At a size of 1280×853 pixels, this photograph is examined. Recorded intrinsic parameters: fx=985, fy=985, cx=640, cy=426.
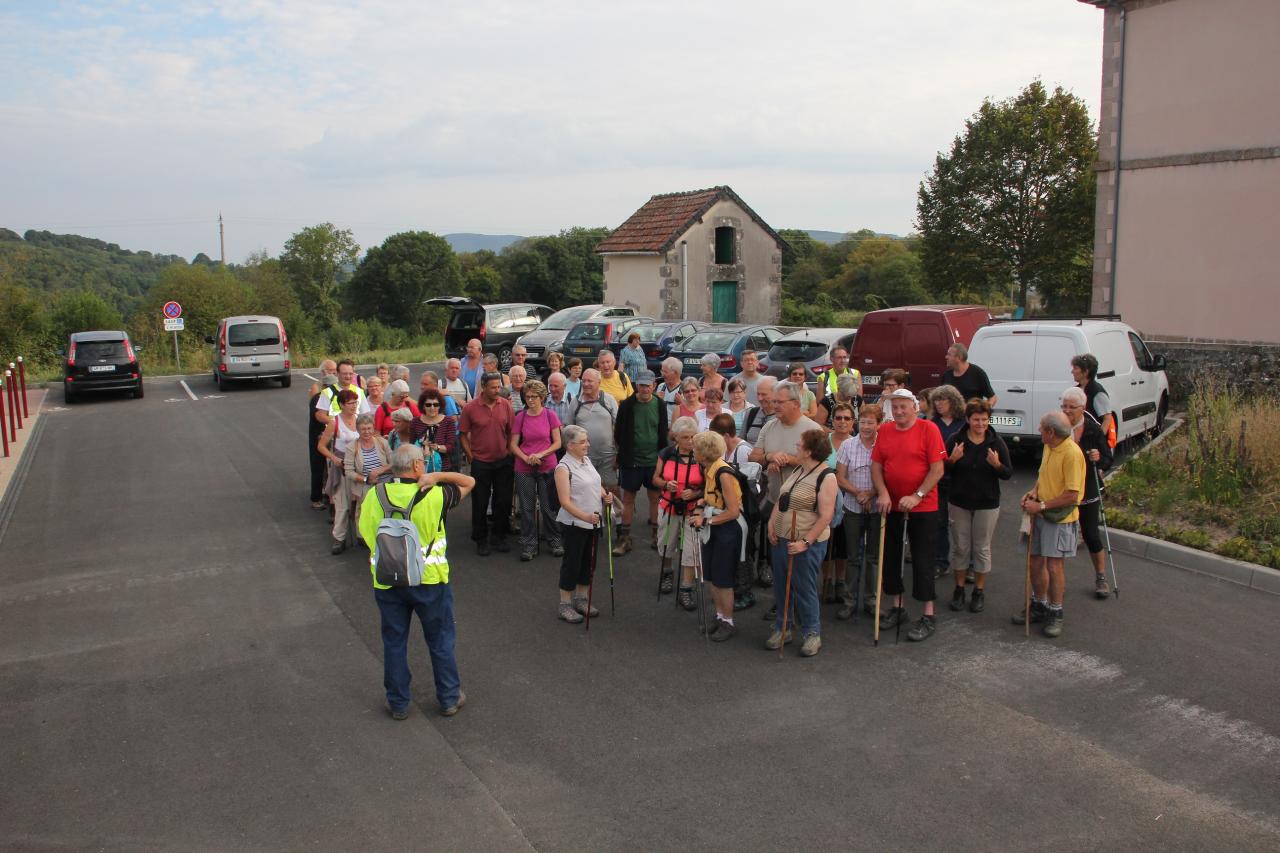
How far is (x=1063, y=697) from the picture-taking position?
621cm

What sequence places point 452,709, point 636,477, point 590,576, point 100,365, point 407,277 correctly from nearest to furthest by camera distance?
point 452,709 → point 590,576 → point 636,477 → point 100,365 → point 407,277

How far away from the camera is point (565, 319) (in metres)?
25.8

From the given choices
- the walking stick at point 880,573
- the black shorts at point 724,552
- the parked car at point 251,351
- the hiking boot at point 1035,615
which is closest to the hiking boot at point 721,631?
the black shorts at point 724,552

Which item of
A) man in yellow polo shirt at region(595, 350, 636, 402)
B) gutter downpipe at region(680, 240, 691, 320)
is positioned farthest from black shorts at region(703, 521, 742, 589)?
gutter downpipe at region(680, 240, 691, 320)

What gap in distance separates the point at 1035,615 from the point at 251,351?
2078 cm

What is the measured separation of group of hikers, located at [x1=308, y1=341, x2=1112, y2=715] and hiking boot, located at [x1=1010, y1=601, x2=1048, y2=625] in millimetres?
11

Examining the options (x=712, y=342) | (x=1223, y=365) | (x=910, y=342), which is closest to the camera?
(x=910, y=342)

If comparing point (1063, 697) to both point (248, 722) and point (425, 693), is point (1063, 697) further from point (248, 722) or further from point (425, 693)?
point (248, 722)

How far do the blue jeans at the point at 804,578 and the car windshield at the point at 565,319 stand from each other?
18602 mm

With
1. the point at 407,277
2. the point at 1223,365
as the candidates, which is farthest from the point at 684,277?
the point at 407,277

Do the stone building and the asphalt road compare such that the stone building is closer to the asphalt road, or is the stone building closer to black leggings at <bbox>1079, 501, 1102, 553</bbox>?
the asphalt road

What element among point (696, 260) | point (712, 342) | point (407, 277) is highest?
point (407, 277)

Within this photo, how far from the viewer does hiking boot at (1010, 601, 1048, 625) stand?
7.43m

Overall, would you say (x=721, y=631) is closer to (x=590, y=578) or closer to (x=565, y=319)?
(x=590, y=578)
